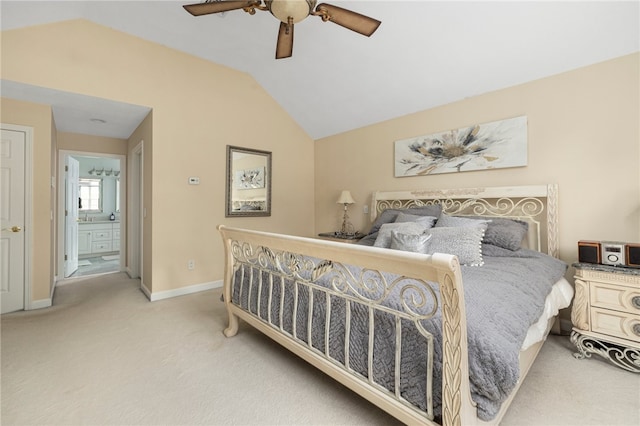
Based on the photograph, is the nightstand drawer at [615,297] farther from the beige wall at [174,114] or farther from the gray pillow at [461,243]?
the beige wall at [174,114]

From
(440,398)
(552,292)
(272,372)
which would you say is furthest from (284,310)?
(552,292)

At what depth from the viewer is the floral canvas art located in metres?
2.76

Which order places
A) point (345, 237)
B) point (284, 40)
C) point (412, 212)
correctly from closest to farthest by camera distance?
point (284, 40) → point (412, 212) → point (345, 237)

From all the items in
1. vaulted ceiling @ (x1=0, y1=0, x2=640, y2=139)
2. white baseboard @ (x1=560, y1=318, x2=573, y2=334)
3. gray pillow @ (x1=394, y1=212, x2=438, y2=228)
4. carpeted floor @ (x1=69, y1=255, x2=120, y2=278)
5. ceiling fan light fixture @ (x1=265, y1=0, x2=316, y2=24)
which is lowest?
white baseboard @ (x1=560, y1=318, x2=573, y2=334)

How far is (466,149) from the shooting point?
3082mm

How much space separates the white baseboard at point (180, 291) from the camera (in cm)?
333

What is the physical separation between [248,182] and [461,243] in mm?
2997

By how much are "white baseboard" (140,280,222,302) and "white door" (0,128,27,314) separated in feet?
3.87

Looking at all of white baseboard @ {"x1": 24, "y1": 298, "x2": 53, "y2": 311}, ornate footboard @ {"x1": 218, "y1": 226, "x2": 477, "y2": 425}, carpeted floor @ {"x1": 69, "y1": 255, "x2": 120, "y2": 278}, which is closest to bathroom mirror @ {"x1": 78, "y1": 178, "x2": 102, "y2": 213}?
carpeted floor @ {"x1": 69, "y1": 255, "x2": 120, "y2": 278}

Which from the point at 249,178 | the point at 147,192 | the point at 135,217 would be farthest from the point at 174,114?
the point at 135,217

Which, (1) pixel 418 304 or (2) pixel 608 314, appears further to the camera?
(2) pixel 608 314

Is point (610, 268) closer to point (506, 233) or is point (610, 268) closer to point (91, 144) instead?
point (506, 233)

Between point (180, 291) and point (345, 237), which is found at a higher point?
point (345, 237)

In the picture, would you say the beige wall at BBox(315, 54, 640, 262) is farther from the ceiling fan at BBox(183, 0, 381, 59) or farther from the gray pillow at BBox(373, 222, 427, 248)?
the ceiling fan at BBox(183, 0, 381, 59)
